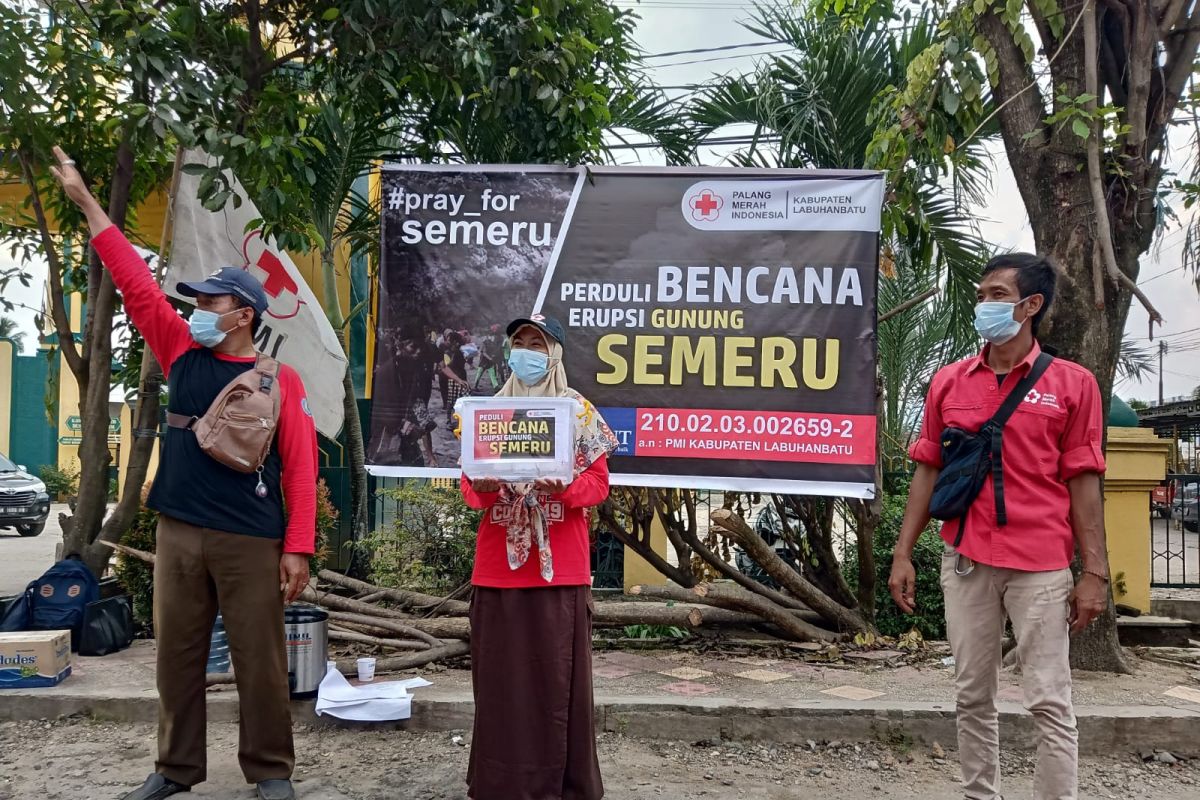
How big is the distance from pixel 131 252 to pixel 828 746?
3724 millimetres

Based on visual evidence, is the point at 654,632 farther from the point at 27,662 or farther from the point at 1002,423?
the point at 27,662

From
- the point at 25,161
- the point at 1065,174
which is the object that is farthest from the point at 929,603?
the point at 25,161

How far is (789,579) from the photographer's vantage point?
18.5 feet

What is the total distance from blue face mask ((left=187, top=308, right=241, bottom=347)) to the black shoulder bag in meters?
2.72

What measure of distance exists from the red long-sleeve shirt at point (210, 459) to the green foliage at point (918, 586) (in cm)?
381

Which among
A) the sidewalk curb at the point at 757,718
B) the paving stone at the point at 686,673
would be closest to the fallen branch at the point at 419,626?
the sidewalk curb at the point at 757,718

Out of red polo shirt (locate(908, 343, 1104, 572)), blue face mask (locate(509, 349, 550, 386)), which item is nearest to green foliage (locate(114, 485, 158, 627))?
blue face mask (locate(509, 349, 550, 386))

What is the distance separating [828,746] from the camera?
14.0 feet

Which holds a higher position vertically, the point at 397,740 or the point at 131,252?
the point at 131,252

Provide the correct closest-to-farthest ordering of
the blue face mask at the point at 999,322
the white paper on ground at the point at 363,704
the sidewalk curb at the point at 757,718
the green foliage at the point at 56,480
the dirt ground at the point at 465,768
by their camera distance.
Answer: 1. the blue face mask at the point at 999,322
2. the dirt ground at the point at 465,768
3. the sidewalk curb at the point at 757,718
4. the white paper on ground at the point at 363,704
5. the green foliage at the point at 56,480

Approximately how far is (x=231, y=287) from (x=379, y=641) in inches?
99.1

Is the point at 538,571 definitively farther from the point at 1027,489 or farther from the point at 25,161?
the point at 25,161

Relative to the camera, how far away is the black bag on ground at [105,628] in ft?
17.5

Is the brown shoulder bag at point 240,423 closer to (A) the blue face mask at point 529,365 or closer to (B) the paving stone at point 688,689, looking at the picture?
(A) the blue face mask at point 529,365
